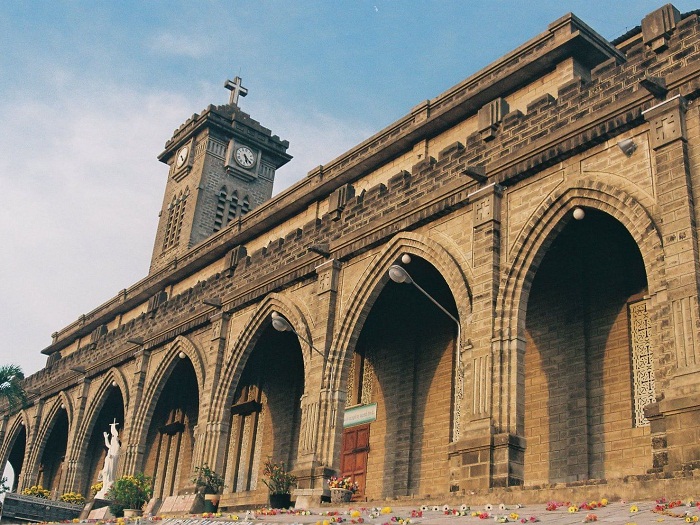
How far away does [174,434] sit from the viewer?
34.3 m

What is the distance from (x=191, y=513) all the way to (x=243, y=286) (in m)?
7.10

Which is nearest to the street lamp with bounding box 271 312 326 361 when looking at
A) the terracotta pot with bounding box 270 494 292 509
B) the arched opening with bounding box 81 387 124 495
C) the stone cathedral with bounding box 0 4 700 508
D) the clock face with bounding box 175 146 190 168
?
the stone cathedral with bounding box 0 4 700 508

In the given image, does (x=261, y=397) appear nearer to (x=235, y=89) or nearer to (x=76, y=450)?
(x=76, y=450)

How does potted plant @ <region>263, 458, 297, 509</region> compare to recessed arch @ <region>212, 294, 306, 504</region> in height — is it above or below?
below

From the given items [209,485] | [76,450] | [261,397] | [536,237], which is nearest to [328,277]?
[536,237]

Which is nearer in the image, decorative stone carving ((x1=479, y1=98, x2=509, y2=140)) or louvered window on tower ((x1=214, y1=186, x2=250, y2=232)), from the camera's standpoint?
decorative stone carving ((x1=479, y1=98, x2=509, y2=140))

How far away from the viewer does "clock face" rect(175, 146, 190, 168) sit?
49.3 meters

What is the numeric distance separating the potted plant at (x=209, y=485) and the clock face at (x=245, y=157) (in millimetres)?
26433

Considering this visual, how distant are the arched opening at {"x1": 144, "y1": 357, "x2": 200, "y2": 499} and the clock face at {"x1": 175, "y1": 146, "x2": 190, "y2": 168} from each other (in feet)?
59.8

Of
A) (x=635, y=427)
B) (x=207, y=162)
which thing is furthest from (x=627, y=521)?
(x=207, y=162)

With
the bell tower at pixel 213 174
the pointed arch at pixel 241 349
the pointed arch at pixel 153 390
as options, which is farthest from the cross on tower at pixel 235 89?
the pointed arch at pixel 241 349

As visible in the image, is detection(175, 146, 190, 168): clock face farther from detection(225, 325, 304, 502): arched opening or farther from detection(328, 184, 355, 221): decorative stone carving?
detection(328, 184, 355, 221): decorative stone carving

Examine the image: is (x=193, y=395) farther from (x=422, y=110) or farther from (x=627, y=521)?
(x=627, y=521)

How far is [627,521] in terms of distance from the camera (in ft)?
33.8
